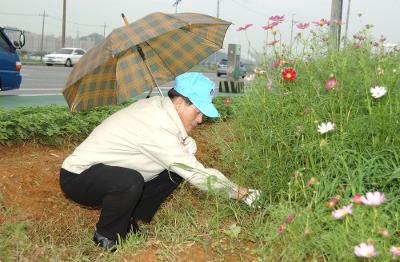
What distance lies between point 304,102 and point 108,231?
134cm

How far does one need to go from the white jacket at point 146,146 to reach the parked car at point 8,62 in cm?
675

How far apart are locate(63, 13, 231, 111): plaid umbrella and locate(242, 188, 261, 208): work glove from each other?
1013mm

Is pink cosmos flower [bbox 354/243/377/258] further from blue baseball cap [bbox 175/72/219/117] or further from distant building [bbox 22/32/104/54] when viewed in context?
distant building [bbox 22/32/104/54]

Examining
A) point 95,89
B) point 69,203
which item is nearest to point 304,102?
point 95,89

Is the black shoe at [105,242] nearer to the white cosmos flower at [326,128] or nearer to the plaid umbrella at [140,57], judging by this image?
the plaid umbrella at [140,57]

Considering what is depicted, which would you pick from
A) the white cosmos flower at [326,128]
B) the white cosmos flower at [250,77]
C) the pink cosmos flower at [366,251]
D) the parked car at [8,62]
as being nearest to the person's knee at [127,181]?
the white cosmos flower at [326,128]

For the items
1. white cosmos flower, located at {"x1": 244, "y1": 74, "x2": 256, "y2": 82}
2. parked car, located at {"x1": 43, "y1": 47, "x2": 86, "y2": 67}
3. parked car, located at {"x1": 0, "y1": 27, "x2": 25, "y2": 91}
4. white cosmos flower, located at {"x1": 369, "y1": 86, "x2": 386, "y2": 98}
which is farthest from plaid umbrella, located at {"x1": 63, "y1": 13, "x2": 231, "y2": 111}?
parked car, located at {"x1": 43, "y1": 47, "x2": 86, "y2": 67}

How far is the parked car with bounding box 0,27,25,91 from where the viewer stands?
885 cm

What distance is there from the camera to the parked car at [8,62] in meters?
8.85

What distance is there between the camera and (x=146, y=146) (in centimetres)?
267

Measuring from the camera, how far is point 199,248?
2.38m

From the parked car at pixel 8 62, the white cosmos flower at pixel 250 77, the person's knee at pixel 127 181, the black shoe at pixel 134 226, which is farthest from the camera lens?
the parked car at pixel 8 62

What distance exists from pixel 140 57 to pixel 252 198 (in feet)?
4.46

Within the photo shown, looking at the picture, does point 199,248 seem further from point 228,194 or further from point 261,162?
point 261,162
